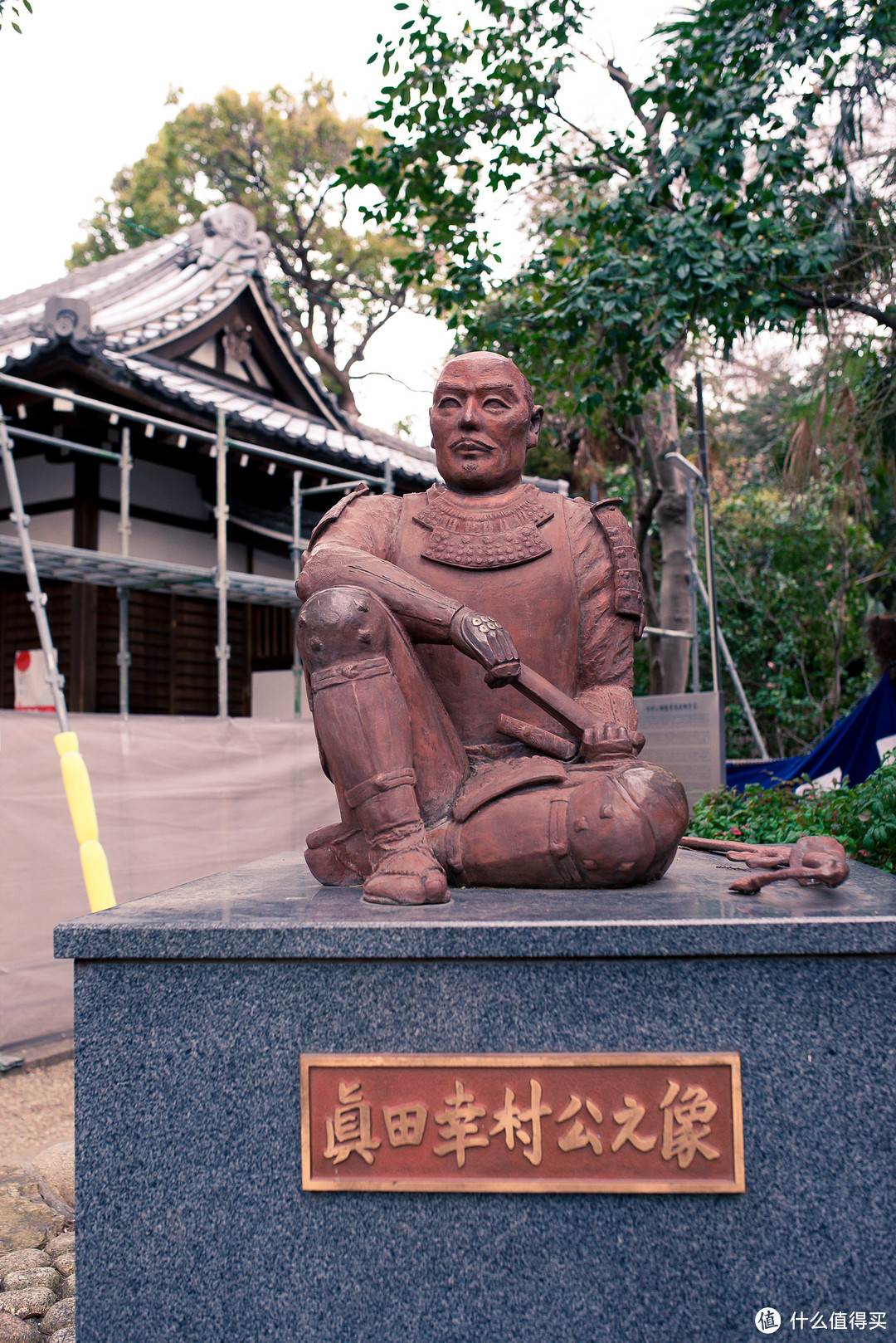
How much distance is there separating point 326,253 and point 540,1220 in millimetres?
18954

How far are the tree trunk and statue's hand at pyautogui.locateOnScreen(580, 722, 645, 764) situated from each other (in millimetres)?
7641

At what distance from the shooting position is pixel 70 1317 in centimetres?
276

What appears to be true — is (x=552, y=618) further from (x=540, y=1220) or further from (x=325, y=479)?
(x=325, y=479)

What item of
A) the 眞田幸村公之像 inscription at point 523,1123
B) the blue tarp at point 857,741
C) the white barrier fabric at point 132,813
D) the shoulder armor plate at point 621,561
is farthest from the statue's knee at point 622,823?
the blue tarp at point 857,741

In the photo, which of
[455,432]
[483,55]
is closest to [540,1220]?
[455,432]

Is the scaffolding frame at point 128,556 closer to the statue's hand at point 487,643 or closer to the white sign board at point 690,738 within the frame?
the white sign board at point 690,738

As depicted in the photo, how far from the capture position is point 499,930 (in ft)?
6.83

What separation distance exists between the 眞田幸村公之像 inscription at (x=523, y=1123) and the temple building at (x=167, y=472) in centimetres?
488

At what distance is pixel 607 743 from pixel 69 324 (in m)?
5.64

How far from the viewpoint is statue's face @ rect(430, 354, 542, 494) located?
9.89 feet

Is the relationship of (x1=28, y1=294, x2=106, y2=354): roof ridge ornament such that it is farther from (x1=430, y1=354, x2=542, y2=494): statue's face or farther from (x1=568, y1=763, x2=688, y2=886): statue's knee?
(x1=568, y1=763, x2=688, y2=886): statue's knee

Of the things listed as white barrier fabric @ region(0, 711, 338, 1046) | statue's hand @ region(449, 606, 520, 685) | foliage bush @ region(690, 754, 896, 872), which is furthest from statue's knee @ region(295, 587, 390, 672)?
white barrier fabric @ region(0, 711, 338, 1046)

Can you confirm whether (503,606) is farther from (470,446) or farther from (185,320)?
(185,320)

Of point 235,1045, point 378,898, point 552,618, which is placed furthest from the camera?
point 552,618
